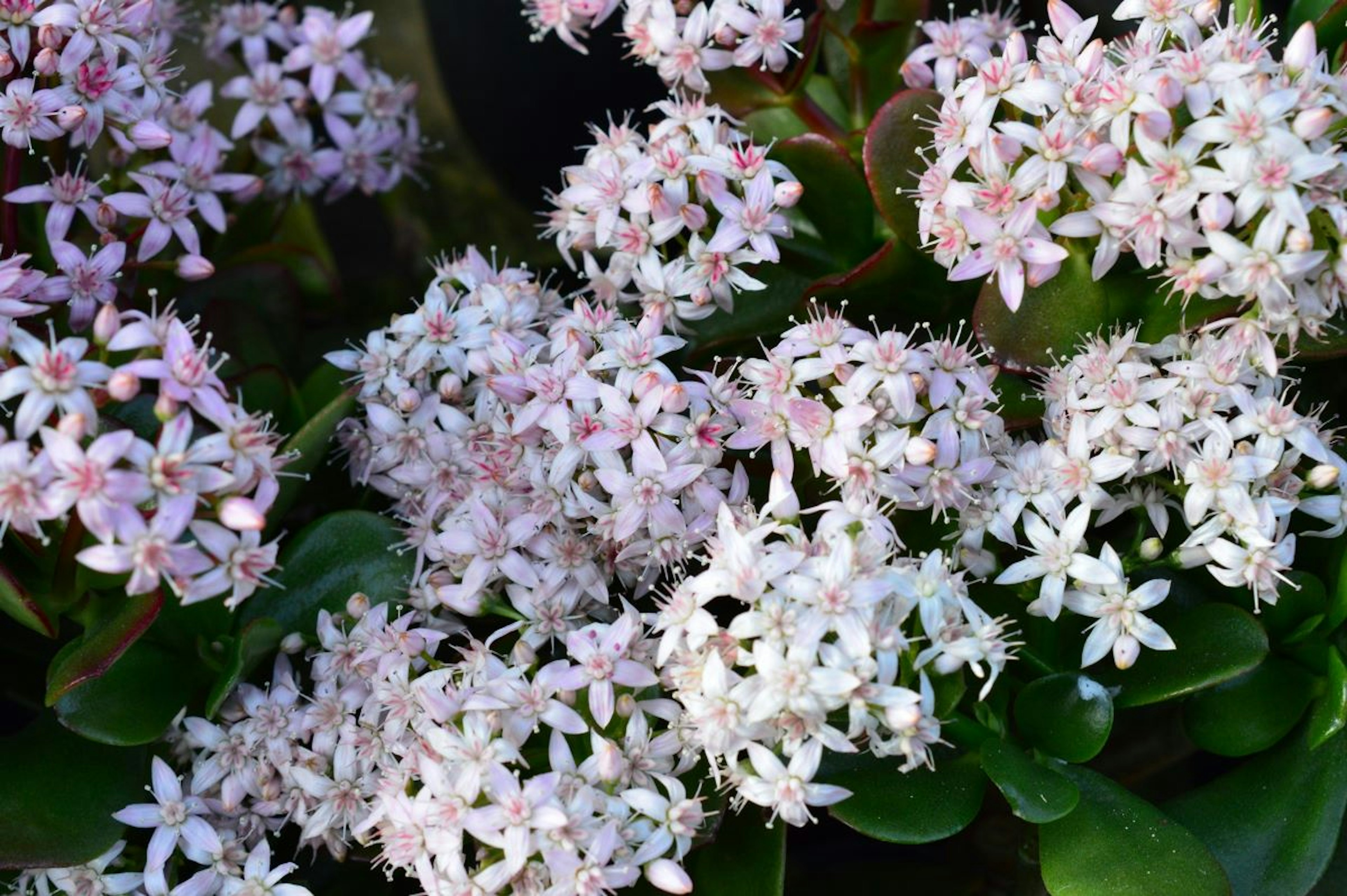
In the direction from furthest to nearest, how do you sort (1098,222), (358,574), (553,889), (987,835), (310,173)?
(310,173), (987,835), (358,574), (1098,222), (553,889)

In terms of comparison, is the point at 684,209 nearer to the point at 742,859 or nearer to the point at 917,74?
the point at 917,74

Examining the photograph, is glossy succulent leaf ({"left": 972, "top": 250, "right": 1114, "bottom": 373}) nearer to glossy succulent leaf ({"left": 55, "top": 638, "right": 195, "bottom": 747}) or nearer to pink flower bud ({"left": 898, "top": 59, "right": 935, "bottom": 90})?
pink flower bud ({"left": 898, "top": 59, "right": 935, "bottom": 90})

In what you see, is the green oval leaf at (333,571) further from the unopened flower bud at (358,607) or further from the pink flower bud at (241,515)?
the pink flower bud at (241,515)

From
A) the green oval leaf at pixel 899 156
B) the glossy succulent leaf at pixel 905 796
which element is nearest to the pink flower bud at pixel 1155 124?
the green oval leaf at pixel 899 156

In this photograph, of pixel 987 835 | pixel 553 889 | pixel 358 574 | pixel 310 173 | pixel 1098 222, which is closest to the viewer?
pixel 553 889

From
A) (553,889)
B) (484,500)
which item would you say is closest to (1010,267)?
(484,500)

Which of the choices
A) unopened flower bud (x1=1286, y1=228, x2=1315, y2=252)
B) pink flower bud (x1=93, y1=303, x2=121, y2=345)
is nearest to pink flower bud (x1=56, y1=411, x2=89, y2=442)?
pink flower bud (x1=93, y1=303, x2=121, y2=345)

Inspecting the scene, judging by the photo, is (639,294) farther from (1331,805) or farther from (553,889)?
(1331,805)

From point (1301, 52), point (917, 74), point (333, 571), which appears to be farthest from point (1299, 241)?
point (333, 571)
